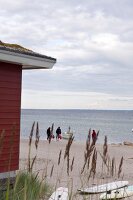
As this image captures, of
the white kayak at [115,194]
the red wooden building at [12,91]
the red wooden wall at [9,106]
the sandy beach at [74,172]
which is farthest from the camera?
the red wooden wall at [9,106]

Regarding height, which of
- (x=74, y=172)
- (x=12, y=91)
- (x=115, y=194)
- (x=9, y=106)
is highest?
(x=12, y=91)

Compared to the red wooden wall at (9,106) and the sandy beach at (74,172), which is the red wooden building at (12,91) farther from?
the sandy beach at (74,172)

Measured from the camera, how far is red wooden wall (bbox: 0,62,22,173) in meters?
9.90

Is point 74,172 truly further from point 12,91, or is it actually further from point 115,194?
point 115,194

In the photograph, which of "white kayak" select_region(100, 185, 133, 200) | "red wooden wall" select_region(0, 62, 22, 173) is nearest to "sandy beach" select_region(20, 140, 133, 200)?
"white kayak" select_region(100, 185, 133, 200)

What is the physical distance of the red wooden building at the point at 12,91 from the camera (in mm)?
9664

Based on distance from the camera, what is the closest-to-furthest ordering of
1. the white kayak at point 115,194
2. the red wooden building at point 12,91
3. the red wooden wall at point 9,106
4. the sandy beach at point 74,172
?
the sandy beach at point 74,172 < the white kayak at point 115,194 < the red wooden building at point 12,91 < the red wooden wall at point 9,106

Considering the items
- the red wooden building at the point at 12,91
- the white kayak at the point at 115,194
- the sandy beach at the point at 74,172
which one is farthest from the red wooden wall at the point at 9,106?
the white kayak at the point at 115,194

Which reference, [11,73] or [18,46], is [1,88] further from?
[18,46]

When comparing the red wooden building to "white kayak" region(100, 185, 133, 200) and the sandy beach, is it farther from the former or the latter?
"white kayak" region(100, 185, 133, 200)

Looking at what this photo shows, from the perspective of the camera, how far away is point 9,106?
1025 centimetres

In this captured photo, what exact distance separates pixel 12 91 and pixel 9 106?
14.1 inches

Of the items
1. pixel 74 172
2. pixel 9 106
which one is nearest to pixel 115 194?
pixel 9 106

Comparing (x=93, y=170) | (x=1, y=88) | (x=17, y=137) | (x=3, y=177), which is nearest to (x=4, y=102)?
(x=1, y=88)
